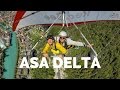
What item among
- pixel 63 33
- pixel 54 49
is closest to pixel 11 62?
pixel 54 49

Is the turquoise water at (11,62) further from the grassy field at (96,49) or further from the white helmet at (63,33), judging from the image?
the white helmet at (63,33)

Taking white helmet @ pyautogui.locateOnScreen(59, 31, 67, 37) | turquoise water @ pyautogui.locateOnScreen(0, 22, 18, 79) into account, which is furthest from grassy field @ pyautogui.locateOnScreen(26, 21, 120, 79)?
turquoise water @ pyautogui.locateOnScreen(0, 22, 18, 79)

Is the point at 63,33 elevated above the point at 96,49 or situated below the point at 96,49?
above

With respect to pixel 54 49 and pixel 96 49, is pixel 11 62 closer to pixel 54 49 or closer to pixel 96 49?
pixel 54 49

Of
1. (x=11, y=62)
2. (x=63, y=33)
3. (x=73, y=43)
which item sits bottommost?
(x=11, y=62)

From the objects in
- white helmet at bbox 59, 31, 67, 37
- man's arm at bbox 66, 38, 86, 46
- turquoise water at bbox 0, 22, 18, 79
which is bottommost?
turquoise water at bbox 0, 22, 18, 79

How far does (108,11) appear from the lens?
2798 inches

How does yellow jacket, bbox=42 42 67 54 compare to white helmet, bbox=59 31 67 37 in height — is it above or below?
below

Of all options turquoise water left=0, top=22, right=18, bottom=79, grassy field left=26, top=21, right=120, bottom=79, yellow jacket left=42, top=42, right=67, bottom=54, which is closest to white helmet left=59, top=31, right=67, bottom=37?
grassy field left=26, top=21, right=120, bottom=79

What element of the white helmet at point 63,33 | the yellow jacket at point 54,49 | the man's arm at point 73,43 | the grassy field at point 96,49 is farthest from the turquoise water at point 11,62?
the man's arm at point 73,43

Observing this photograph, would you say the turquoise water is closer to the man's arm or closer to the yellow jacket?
the yellow jacket

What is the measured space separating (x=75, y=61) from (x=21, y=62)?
2.95ft

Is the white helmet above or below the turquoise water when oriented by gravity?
above

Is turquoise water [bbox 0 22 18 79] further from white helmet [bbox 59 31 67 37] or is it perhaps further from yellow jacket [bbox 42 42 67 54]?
white helmet [bbox 59 31 67 37]
